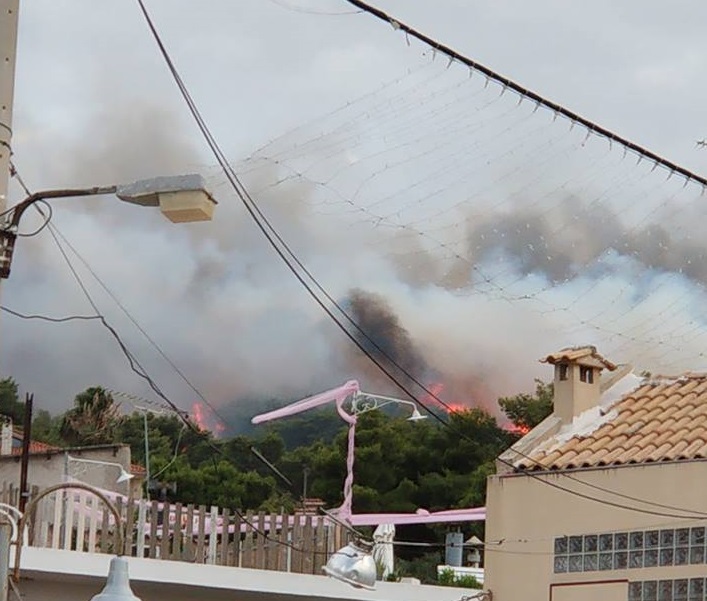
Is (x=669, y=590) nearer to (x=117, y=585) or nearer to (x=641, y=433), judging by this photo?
(x=641, y=433)

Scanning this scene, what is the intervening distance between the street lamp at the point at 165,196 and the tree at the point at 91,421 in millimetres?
29406

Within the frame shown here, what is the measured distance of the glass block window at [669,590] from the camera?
1495cm

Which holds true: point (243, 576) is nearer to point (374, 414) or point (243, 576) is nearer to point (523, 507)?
point (523, 507)

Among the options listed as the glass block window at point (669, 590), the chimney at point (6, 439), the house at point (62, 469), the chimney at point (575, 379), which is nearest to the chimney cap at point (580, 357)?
the chimney at point (575, 379)

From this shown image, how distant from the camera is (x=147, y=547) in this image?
44.3 ft

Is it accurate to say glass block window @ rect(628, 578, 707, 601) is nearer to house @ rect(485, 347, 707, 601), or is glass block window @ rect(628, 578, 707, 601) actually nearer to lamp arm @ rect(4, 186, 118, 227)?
house @ rect(485, 347, 707, 601)

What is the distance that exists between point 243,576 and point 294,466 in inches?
1076

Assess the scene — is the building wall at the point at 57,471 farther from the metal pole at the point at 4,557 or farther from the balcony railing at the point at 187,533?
the metal pole at the point at 4,557

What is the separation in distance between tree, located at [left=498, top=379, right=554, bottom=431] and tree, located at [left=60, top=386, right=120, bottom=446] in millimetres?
11174

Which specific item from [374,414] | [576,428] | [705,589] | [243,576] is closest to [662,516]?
[705,589]

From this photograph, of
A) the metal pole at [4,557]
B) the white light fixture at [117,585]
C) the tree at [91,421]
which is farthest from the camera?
the tree at [91,421]

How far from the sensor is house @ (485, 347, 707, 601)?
597 inches

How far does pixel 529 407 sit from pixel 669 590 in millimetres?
29135

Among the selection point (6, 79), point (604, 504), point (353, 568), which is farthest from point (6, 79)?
point (604, 504)
